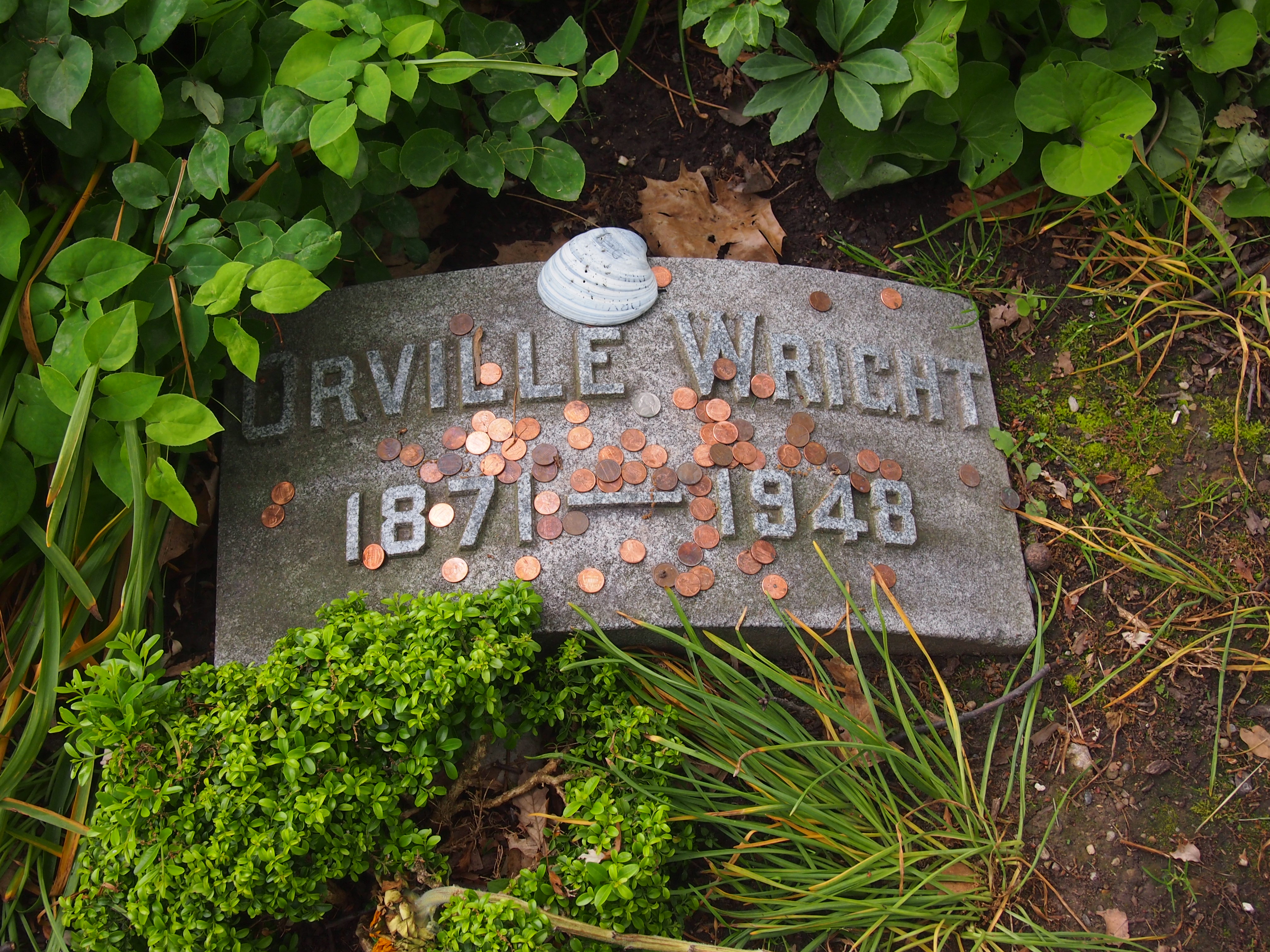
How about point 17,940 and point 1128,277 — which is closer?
point 17,940

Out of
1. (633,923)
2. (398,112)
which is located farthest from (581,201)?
(633,923)

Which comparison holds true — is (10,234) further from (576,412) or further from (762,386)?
(762,386)

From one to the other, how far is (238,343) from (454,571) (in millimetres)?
694

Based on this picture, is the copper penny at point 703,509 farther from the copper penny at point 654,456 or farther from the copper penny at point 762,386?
the copper penny at point 762,386

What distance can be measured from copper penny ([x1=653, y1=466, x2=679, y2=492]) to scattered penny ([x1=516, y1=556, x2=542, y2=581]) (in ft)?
1.14

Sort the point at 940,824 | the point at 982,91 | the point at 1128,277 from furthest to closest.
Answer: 1. the point at 1128,277
2. the point at 982,91
3. the point at 940,824

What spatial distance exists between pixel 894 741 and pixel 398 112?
2.02 meters

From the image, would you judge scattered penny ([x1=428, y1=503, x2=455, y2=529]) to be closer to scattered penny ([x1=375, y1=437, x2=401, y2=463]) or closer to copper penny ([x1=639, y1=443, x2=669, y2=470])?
scattered penny ([x1=375, y1=437, x2=401, y2=463])

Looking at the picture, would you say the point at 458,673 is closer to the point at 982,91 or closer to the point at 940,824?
the point at 940,824

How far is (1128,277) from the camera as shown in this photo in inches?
103

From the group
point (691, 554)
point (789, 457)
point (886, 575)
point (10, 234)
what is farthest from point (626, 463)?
point (10, 234)

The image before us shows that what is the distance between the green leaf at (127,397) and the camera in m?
1.69

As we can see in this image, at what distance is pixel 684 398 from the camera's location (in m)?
2.24

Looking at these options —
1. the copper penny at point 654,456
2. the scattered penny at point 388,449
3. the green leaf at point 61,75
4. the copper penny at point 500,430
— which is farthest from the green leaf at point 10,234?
the copper penny at point 654,456
